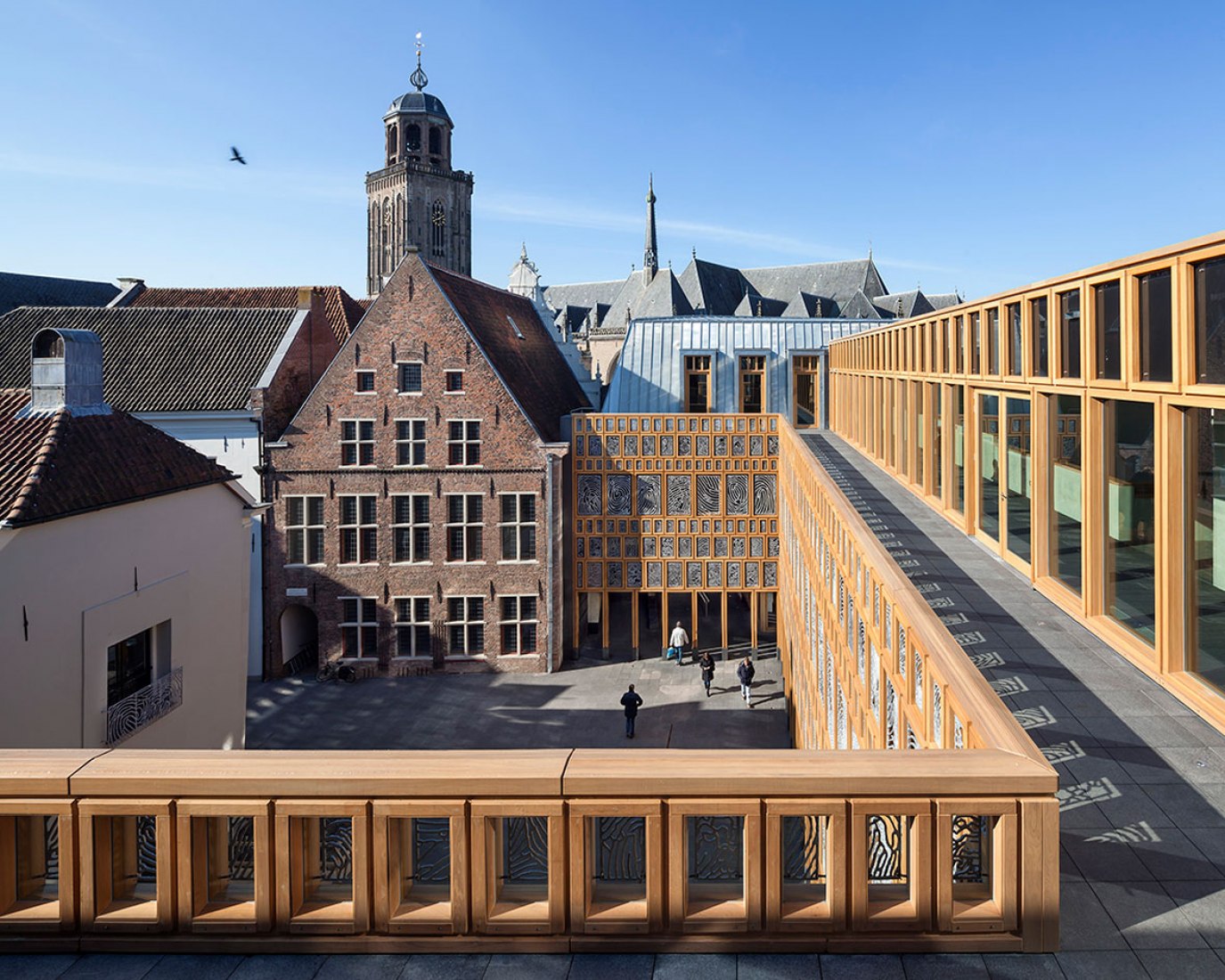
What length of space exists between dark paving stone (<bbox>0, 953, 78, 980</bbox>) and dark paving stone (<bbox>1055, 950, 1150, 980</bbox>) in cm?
475

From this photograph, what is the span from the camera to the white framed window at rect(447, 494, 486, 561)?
2883cm

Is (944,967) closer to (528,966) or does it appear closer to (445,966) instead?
(528,966)

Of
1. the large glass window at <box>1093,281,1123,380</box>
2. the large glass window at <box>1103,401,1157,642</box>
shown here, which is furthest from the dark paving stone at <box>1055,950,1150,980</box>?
the large glass window at <box>1093,281,1123,380</box>


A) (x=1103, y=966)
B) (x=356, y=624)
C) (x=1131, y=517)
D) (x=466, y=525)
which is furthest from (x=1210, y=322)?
(x=356, y=624)

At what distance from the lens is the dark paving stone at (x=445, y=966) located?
4242mm

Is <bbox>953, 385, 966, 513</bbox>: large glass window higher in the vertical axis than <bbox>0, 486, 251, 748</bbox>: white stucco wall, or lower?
higher

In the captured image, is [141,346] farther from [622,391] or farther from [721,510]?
[721,510]

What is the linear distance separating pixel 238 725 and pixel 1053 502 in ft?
51.4

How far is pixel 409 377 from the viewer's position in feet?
94.5

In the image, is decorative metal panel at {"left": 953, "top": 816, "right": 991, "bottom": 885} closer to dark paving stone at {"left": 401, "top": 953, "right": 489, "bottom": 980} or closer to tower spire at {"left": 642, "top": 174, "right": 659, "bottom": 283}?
dark paving stone at {"left": 401, "top": 953, "right": 489, "bottom": 980}

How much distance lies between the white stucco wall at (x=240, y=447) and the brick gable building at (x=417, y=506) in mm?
384

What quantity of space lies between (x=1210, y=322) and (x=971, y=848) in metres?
3.76

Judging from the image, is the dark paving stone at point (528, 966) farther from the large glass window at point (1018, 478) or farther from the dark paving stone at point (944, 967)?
the large glass window at point (1018, 478)

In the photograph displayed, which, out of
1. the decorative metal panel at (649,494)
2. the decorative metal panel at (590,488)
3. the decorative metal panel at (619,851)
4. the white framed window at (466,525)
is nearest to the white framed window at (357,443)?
the white framed window at (466,525)
